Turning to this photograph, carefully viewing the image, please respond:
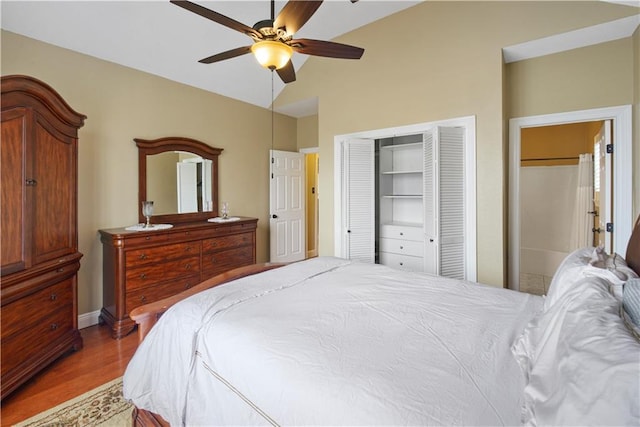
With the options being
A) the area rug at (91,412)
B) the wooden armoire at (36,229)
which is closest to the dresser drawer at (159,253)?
the wooden armoire at (36,229)

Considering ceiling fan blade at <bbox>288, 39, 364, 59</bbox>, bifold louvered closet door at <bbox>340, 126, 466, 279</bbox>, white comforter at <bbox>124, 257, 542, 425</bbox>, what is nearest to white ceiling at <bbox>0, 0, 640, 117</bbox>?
bifold louvered closet door at <bbox>340, 126, 466, 279</bbox>

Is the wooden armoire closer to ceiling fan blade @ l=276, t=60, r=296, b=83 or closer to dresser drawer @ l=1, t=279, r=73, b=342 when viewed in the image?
dresser drawer @ l=1, t=279, r=73, b=342

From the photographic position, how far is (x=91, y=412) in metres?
1.88

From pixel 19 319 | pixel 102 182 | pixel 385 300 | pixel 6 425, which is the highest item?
pixel 102 182

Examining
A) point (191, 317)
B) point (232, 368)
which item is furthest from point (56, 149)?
point (232, 368)

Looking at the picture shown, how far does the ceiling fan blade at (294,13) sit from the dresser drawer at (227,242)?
260 cm

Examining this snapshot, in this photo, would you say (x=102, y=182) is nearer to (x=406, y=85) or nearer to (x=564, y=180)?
(x=406, y=85)

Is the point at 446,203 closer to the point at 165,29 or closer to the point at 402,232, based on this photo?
the point at 402,232

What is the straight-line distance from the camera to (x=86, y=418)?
1.83 meters

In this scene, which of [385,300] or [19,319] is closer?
[385,300]

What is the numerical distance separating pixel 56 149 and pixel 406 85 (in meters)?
3.41

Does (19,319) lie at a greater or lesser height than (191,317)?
lesser

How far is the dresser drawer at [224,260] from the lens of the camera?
12.1 feet

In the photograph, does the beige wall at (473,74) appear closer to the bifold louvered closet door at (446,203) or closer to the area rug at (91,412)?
the bifold louvered closet door at (446,203)
